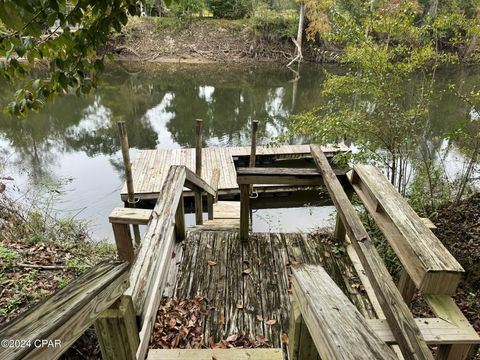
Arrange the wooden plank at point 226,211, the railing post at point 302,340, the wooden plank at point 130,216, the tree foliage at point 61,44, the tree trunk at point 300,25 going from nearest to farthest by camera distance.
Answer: the railing post at point 302,340, the tree foliage at point 61,44, the wooden plank at point 130,216, the wooden plank at point 226,211, the tree trunk at point 300,25

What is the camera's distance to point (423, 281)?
1525 mm

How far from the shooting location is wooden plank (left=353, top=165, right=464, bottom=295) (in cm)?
151

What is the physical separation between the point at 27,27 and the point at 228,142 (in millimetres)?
12157

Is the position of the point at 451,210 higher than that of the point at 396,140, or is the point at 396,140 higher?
the point at 396,140

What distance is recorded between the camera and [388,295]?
1.61 meters

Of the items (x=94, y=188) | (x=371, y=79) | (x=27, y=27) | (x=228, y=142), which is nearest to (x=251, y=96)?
(x=228, y=142)

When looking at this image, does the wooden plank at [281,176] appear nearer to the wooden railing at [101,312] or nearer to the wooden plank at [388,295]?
the wooden plank at [388,295]

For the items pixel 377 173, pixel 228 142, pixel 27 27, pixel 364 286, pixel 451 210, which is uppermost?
pixel 27 27

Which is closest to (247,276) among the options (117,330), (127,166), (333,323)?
(117,330)

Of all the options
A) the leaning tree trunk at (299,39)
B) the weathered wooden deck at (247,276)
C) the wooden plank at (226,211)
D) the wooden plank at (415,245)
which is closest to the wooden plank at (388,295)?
the wooden plank at (415,245)

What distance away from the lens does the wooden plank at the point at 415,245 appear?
1.51m

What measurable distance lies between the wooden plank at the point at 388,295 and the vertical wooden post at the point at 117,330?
3.66ft

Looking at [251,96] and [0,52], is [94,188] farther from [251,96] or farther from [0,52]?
[251,96]

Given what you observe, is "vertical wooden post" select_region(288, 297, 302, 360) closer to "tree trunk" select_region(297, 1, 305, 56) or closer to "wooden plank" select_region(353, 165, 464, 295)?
"wooden plank" select_region(353, 165, 464, 295)
